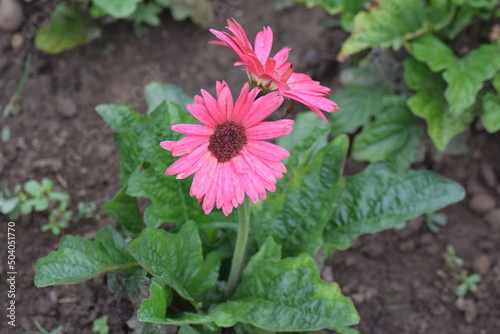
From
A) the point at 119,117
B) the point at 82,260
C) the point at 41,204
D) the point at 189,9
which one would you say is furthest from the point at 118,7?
the point at 82,260

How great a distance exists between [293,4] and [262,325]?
248cm

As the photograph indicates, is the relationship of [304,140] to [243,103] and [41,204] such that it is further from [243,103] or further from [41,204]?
[41,204]

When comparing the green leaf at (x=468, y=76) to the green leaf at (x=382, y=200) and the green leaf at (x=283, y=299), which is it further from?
the green leaf at (x=283, y=299)

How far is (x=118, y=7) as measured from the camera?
9.89 feet

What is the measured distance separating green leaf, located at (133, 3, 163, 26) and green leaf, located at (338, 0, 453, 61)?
1.28 m

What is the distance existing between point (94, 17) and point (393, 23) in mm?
1865

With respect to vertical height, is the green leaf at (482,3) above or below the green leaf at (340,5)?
below

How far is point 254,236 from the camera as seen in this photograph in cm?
222

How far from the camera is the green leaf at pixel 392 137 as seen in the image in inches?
113

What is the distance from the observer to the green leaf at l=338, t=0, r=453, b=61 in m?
2.83

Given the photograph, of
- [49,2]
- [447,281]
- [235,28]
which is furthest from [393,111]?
[49,2]

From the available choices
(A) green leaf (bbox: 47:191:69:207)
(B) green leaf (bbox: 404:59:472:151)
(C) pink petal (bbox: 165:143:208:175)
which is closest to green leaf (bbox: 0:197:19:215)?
(A) green leaf (bbox: 47:191:69:207)

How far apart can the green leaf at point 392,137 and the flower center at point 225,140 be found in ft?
4.88

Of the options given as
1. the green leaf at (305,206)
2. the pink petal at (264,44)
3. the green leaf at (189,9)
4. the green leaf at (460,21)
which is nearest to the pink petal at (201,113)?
the pink petal at (264,44)
